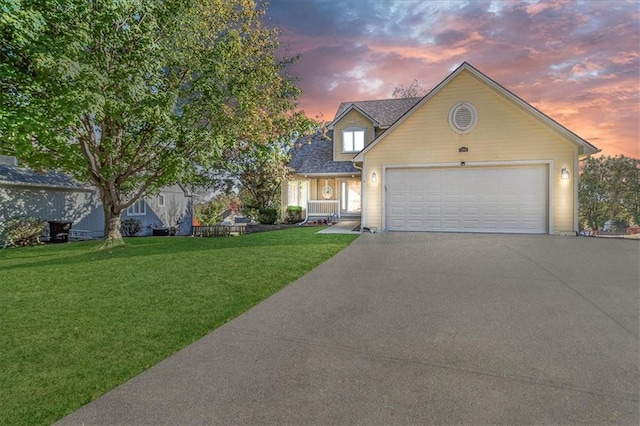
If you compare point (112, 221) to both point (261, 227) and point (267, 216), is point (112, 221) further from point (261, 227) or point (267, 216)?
point (267, 216)

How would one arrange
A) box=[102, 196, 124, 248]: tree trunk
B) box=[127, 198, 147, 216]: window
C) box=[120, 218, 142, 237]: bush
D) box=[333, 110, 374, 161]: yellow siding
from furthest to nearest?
box=[127, 198, 147, 216]: window < box=[120, 218, 142, 237]: bush < box=[333, 110, 374, 161]: yellow siding < box=[102, 196, 124, 248]: tree trunk

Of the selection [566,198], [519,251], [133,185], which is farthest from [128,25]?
[566,198]

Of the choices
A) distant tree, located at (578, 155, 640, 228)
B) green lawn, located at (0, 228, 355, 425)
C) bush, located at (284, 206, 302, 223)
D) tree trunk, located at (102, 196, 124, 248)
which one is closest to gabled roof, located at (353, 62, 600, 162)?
green lawn, located at (0, 228, 355, 425)

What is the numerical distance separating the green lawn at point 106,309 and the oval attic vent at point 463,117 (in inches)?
289

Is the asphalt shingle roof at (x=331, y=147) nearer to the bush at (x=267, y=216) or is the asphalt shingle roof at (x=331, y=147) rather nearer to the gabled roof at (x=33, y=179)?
the bush at (x=267, y=216)

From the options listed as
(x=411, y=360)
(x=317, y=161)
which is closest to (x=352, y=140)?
(x=317, y=161)

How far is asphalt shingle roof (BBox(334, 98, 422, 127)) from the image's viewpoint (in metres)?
19.7

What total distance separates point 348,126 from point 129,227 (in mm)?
14202

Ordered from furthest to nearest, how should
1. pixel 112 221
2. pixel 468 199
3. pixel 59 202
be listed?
pixel 59 202
pixel 468 199
pixel 112 221

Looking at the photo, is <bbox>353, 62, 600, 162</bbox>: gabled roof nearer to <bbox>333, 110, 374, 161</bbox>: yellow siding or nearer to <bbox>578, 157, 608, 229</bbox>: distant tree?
<bbox>333, 110, 374, 161</bbox>: yellow siding

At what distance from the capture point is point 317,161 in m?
20.7

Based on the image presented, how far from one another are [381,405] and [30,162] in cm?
1408

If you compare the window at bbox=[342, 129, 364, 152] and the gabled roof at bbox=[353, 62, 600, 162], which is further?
the window at bbox=[342, 129, 364, 152]

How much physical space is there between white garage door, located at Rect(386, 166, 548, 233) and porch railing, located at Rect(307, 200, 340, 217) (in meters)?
6.75
